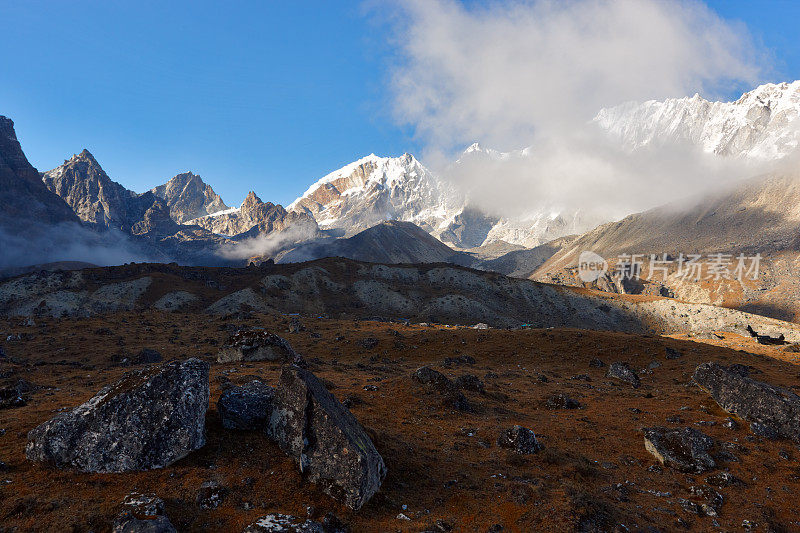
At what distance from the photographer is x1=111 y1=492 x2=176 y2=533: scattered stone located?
771 cm

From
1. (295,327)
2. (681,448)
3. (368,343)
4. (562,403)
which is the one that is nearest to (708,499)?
(681,448)

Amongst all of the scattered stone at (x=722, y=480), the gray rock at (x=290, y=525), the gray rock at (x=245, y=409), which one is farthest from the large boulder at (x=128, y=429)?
the scattered stone at (x=722, y=480)

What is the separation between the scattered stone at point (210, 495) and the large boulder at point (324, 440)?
2138 millimetres

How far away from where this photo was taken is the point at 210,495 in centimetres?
949

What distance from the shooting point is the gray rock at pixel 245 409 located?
12.6 m

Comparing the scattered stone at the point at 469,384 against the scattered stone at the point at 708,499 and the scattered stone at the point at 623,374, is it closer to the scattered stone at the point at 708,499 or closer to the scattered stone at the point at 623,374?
the scattered stone at the point at 708,499

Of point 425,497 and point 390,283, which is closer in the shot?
point 425,497

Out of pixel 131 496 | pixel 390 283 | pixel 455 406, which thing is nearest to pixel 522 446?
pixel 455 406

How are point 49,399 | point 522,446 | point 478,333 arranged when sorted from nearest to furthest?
point 522,446, point 49,399, point 478,333

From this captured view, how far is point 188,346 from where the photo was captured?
3772 centimetres

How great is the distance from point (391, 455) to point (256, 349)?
18579mm

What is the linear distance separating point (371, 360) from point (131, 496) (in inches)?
1079

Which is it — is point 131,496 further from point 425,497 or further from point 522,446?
point 522,446

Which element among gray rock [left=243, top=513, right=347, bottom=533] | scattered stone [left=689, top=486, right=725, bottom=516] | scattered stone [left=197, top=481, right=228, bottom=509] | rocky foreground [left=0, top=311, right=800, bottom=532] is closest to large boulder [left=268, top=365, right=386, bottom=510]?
rocky foreground [left=0, top=311, right=800, bottom=532]
